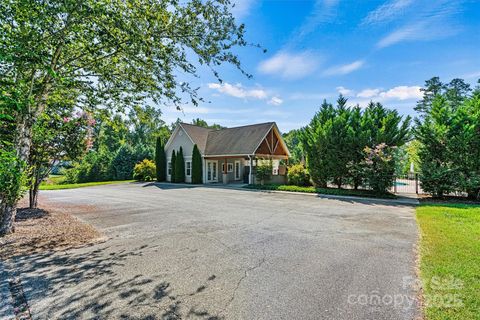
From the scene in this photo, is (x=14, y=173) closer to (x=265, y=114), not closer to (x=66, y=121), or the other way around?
(x=66, y=121)

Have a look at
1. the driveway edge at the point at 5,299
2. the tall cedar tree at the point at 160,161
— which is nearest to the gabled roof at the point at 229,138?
the tall cedar tree at the point at 160,161

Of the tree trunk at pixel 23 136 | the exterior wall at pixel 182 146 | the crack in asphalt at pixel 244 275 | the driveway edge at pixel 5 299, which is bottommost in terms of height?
the crack in asphalt at pixel 244 275

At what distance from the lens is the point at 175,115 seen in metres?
7.04

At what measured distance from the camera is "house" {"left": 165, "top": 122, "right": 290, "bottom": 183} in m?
21.7

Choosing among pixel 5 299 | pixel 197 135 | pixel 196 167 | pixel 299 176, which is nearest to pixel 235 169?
pixel 196 167

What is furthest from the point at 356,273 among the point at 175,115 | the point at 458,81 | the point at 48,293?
the point at 458,81

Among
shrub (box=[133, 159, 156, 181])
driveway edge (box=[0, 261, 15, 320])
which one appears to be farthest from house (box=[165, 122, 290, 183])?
driveway edge (box=[0, 261, 15, 320])

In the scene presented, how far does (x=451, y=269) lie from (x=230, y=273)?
145 inches

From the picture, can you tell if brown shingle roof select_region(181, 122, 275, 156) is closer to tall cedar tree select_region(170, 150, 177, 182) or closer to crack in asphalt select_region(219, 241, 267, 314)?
tall cedar tree select_region(170, 150, 177, 182)

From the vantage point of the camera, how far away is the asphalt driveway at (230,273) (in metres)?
3.04

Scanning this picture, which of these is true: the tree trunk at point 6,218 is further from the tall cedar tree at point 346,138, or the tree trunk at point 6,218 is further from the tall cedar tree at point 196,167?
the tall cedar tree at point 196,167

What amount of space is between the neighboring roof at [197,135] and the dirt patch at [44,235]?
1676 centimetres

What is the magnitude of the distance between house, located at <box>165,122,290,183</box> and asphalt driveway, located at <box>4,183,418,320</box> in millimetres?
14463

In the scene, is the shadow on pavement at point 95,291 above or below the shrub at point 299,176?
below
